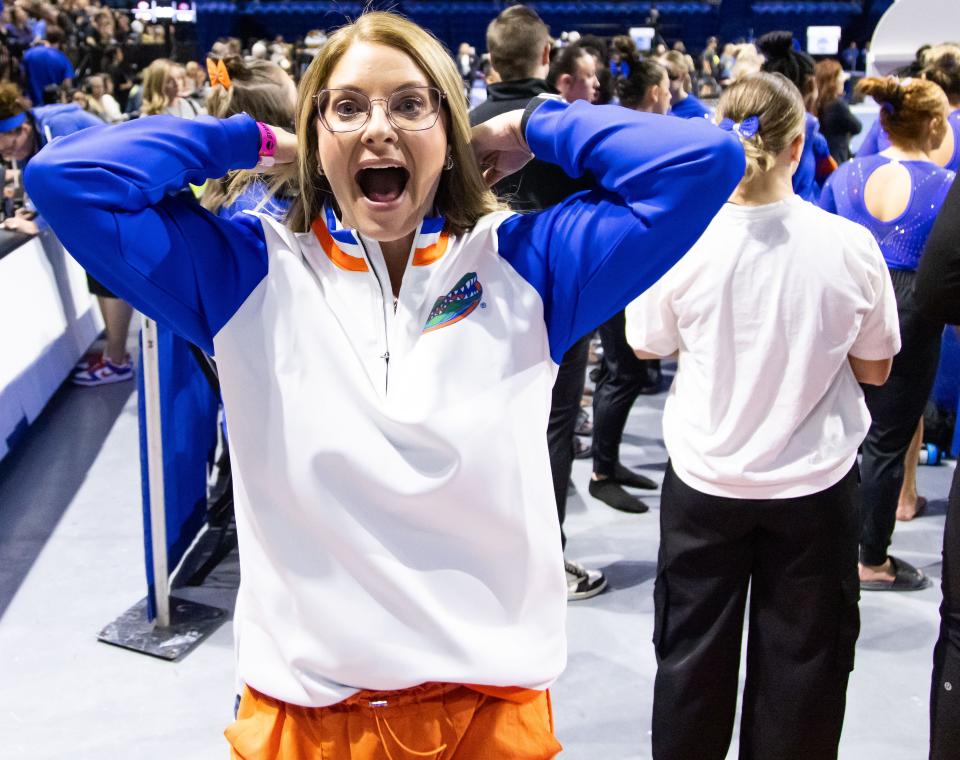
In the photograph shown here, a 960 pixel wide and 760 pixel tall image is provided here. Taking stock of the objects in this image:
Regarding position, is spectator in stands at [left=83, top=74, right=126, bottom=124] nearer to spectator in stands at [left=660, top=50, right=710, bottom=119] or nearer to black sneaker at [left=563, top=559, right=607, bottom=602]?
spectator in stands at [left=660, top=50, right=710, bottom=119]

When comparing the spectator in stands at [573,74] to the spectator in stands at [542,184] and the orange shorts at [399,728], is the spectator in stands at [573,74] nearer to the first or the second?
the spectator in stands at [542,184]

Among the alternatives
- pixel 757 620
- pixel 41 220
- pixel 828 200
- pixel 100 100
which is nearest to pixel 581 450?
pixel 828 200

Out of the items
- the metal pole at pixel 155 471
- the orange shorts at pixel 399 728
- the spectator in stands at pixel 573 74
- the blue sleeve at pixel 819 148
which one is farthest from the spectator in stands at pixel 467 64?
the orange shorts at pixel 399 728

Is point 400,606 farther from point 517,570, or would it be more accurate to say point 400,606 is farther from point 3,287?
point 3,287

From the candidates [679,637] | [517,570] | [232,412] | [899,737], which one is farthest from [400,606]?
[899,737]

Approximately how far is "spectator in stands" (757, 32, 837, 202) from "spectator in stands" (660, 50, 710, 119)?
351 millimetres

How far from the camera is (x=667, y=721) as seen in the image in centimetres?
233

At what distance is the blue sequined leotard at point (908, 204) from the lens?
306 cm

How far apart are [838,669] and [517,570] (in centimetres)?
124

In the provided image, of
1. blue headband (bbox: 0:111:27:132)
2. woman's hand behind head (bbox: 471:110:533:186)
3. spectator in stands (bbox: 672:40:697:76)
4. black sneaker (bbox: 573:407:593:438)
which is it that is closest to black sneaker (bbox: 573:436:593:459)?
black sneaker (bbox: 573:407:593:438)

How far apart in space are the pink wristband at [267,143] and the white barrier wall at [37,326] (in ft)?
11.5

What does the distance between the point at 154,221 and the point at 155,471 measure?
1994 mm

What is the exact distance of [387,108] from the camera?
1298mm

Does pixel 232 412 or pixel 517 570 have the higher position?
pixel 232 412
